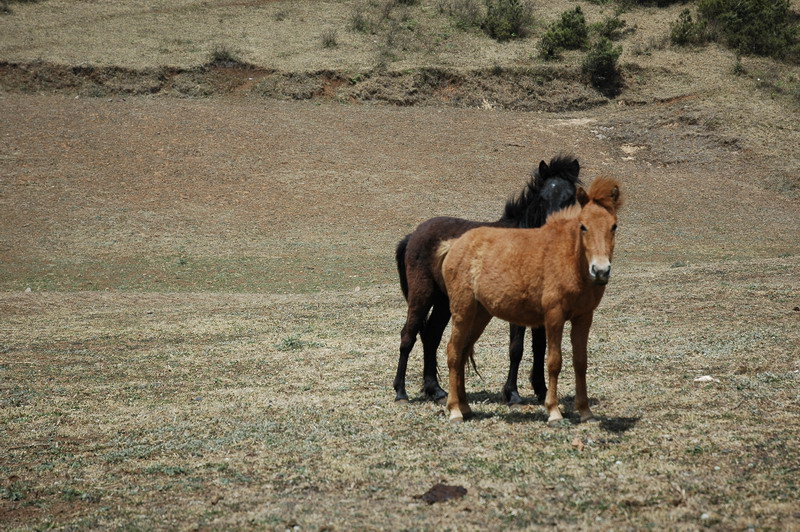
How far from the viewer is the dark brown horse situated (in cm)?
891

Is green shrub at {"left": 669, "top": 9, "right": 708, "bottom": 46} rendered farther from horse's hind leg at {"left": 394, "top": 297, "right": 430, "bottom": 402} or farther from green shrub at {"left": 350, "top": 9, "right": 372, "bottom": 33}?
horse's hind leg at {"left": 394, "top": 297, "right": 430, "bottom": 402}

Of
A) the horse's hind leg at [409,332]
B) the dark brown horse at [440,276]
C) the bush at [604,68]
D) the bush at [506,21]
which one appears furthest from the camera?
the bush at [506,21]

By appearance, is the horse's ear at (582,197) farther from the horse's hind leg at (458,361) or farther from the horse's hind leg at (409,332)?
the horse's hind leg at (409,332)

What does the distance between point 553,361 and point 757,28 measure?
45.7 metres

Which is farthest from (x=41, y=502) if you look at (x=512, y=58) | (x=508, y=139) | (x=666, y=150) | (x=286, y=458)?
(x=512, y=58)

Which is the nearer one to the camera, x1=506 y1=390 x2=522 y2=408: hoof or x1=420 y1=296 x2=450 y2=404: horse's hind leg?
x1=506 y1=390 x2=522 y2=408: hoof

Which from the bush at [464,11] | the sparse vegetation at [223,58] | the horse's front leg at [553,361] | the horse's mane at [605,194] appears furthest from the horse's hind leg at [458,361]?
the bush at [464,11]

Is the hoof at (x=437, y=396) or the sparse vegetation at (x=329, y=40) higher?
the sparse vegetation at (x=329, y=40)

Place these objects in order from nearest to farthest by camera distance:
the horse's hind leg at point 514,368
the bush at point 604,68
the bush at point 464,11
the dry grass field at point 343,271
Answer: the dry grass field at point 343,271 → the horse's hind leg at point 514,368 → the bush at point 604,68 → the bush at point 464,11

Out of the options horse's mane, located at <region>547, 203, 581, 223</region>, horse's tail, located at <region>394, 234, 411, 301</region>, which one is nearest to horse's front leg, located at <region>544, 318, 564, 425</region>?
horse's mane, located at <region>547, 203, 581, 223</region>

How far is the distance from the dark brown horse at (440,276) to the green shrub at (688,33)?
42.1m

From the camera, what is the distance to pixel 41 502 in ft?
20.9

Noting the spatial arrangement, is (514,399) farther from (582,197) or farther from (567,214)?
(582,197)

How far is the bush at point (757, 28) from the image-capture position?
151 feet
